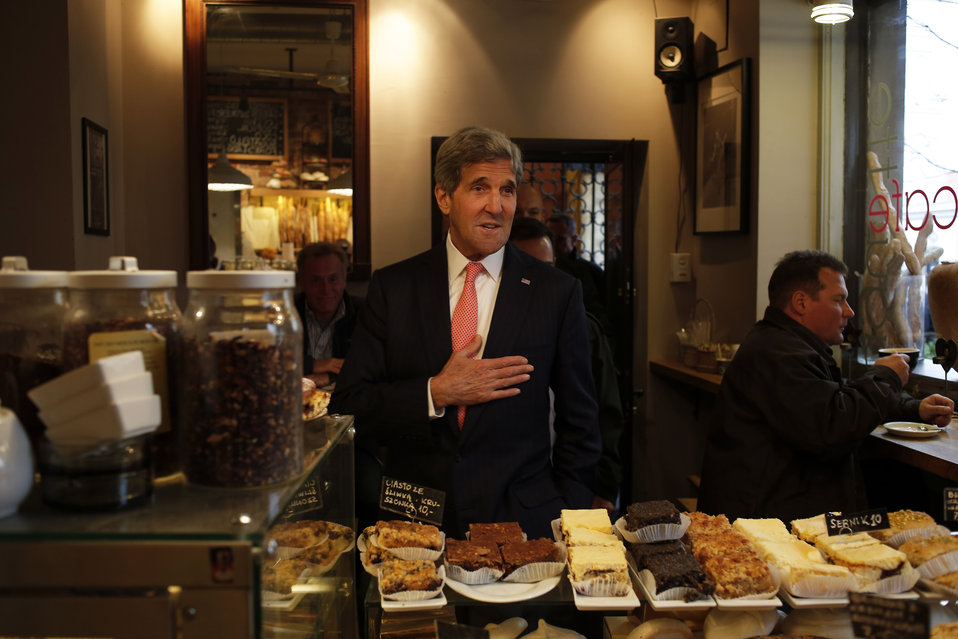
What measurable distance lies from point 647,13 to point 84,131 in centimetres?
284

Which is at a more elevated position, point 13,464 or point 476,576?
point 13,464

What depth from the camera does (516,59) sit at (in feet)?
13.9

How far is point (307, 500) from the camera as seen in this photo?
1.29 m

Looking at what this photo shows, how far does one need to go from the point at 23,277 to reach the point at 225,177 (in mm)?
3244

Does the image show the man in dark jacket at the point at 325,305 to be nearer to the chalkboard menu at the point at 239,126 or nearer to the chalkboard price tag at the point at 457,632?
the chalkboard menu at the point at 239,126

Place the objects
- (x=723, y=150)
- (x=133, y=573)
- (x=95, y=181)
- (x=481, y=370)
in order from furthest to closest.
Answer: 1. (x=723, y=150)
2. (x=95, y=181)
3. (x=481, y=370)
4. (x=133, y=573)

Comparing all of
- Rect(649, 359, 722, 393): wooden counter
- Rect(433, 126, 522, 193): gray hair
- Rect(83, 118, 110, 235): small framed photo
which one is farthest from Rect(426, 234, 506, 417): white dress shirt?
Rect(83, 118, 110, 235): small framed photo

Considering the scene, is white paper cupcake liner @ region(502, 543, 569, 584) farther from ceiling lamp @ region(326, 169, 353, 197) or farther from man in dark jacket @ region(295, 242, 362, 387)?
ceiling lamp @ region(326, 169, 353, 197)

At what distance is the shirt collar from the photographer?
2139mm

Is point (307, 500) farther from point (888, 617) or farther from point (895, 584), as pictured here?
point (895, 584)

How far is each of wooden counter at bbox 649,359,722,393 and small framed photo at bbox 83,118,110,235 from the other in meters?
2.80

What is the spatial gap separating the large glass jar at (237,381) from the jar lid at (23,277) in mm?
179

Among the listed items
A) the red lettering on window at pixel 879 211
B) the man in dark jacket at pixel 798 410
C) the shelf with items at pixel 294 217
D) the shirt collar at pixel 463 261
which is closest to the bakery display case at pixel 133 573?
Answer: the shirt collar at pixel 463 261

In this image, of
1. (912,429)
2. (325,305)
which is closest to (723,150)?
(912,429)
